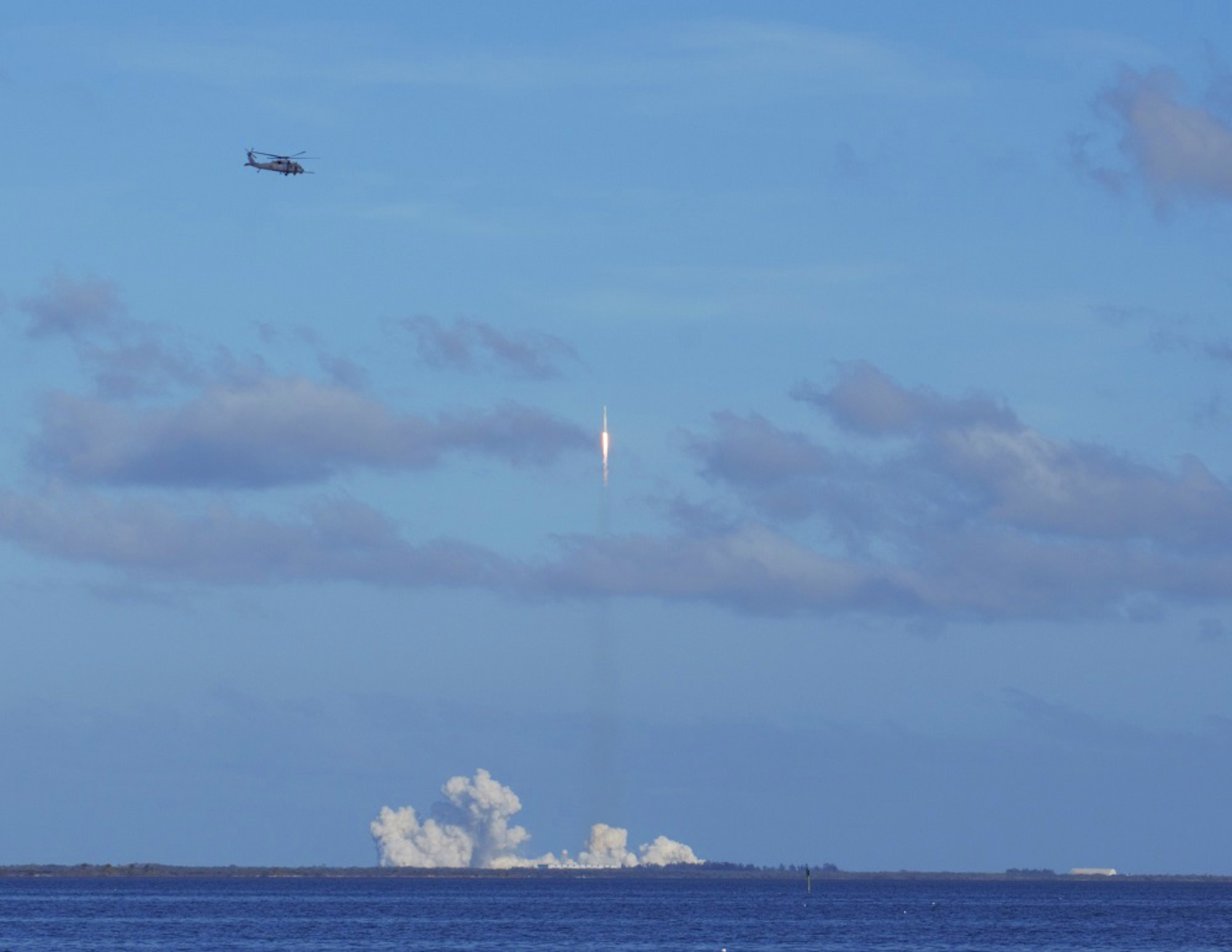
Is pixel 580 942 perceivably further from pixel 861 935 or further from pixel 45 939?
pixel 45 939

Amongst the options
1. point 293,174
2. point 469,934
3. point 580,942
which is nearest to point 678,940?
point 580,942

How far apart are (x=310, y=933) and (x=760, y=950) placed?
167ft

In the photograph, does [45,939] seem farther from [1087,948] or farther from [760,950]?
[1087,948]

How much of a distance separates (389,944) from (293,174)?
2777 inches

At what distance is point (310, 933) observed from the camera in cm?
19662

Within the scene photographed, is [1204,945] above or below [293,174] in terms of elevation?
below

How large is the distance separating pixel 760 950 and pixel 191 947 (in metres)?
51.0

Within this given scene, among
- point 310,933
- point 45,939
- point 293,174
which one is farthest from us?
point 310,933

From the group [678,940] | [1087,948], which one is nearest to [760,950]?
[678,940]

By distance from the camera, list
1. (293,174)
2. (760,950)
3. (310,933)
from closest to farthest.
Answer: (293,174), (760,950), (310,933)

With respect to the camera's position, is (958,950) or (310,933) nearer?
(958,950)

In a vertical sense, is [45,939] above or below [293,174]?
below

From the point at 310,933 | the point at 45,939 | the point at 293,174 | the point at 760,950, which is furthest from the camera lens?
the point at 310,933

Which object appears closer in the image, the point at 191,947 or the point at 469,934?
the point at 191,947
